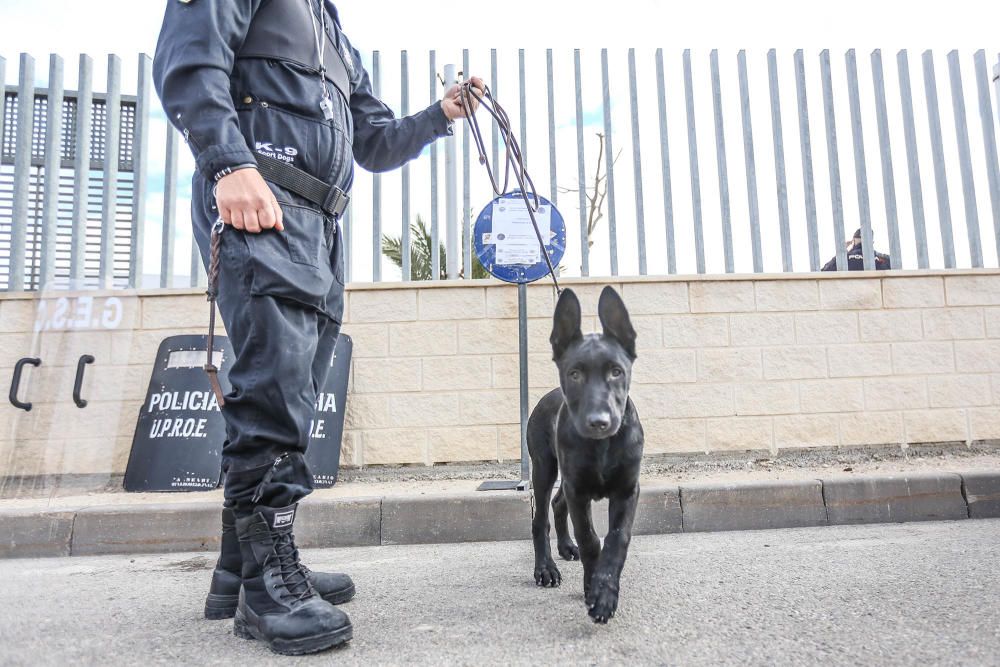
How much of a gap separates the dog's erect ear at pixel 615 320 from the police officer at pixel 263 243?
871 millimetres

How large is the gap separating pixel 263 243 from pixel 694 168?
4224 mm

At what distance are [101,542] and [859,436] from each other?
514 centimetres

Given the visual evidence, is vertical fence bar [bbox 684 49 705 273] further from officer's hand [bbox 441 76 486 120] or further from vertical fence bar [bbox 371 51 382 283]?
officer's hand [bbox 441 76 486 120]

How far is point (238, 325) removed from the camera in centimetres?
182

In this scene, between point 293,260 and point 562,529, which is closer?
point 293,260

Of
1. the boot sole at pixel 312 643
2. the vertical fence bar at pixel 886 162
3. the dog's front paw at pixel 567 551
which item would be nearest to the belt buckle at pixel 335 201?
the boot sole at pixel 312 643

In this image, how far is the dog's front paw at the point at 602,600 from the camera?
176cm

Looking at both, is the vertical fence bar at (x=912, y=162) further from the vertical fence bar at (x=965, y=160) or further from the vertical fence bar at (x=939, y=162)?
the vertical fence bar at (x=965, y=160)

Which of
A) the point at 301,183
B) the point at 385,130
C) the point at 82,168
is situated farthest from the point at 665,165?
the point at 82,168

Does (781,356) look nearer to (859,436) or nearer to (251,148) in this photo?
(859,436)

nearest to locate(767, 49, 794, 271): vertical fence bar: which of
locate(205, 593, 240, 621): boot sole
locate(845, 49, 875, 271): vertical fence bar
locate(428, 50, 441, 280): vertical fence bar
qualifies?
locate(845, 49, 875, 271): vertical fence bar

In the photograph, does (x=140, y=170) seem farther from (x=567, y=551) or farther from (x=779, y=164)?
(x=779, y=164)

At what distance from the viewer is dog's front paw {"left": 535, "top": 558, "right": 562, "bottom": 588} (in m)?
2.36

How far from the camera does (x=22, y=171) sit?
16.8 feet
